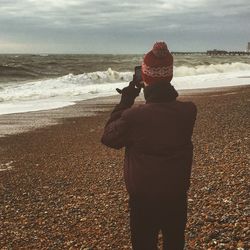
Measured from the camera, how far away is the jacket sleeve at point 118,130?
10.7 feet

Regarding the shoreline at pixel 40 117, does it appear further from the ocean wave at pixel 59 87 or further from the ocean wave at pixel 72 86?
the ocean wave at pixel 59 87

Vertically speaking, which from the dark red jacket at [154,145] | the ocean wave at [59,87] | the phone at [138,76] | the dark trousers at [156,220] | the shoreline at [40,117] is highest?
the phone at [138,76]

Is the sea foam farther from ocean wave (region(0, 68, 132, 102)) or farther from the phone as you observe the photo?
the phone

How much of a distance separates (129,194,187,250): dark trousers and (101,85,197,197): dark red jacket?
0.24 feet

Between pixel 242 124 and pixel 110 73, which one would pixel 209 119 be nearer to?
pixel 242 124

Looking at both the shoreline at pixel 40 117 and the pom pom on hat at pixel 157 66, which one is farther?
the shoreline at pixel 40 117

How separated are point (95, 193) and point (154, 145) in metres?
4.66

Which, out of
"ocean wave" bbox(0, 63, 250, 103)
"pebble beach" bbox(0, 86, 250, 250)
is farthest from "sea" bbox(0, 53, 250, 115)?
"pebble beach" bbox(0, 86, 250, 250)

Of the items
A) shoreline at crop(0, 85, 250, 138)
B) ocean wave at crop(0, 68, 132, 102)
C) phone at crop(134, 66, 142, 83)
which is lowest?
shoreline at crop(0, 85, 250, 138)

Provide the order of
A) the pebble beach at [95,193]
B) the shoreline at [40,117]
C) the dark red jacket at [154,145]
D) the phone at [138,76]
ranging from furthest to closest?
the shoreline at [40,117]
the pebble beach at [95,193]
the phone at [138,76]
the dark red jacket at [154,145]

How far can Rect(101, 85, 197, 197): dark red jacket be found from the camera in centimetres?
324

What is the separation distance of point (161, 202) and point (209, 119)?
10925mm

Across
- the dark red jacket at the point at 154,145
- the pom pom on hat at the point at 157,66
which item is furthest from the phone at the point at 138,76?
the dark red jacket at the point at 154,145

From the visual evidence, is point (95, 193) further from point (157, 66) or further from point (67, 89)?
point (67, 89)
